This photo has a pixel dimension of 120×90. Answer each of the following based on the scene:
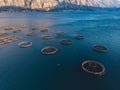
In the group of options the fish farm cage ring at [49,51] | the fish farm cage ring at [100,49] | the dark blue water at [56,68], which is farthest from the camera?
the fish farm cage ring at [100,49]

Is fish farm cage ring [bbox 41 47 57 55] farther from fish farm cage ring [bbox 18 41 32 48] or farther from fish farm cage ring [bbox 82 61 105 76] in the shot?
fish farm cage ring [bbox 82 61 105 76]

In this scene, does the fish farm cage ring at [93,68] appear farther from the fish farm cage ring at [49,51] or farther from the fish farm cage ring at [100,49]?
the fish farm cage ring at [49,51]

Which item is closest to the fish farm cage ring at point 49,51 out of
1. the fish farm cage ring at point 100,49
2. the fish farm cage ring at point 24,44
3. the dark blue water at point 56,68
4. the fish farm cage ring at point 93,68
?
the dark blue water at point 56,68

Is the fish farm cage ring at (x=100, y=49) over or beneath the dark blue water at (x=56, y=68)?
over

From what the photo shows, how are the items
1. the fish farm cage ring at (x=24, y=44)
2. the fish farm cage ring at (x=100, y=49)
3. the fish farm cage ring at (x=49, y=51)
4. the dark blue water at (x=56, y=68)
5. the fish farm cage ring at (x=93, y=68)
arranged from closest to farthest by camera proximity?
the dark blue water at (x=56, y=68) → the fish farm cage ring at (x=93, y=68) → the fish farm cage ring at (x=49, y=51) → the fish farm cage ring at (x=100, y=49) → the fish farm cage ring at (x=24, y=44)

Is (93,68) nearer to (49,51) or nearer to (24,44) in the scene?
(49,51)

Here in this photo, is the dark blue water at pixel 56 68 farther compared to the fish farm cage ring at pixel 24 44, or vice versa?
the fish farm cage ring at pixel 24 44

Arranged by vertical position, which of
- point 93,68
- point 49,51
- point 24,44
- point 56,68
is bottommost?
point 56,68

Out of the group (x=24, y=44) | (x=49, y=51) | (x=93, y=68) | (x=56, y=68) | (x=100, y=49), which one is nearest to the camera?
(x=93, y=68)

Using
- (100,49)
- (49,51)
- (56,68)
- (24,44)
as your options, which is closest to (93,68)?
(56,68)
